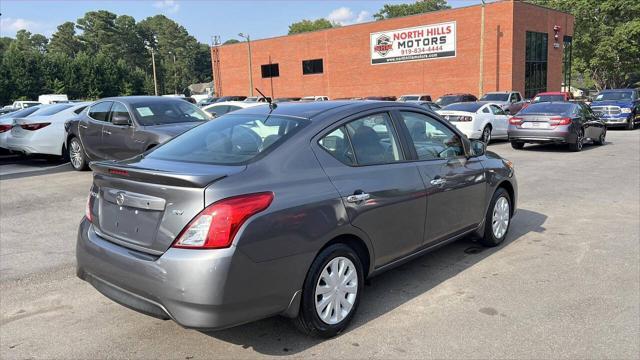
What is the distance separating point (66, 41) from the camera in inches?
4754

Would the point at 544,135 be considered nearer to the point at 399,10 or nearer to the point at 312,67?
the point at 312,67

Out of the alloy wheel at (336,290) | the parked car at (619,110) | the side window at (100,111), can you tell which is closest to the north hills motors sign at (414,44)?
the parked car at (619,110)

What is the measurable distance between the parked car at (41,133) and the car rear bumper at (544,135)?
12.1 meters

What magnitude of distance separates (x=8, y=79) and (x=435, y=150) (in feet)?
205

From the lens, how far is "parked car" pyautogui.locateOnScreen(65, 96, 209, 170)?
927cm

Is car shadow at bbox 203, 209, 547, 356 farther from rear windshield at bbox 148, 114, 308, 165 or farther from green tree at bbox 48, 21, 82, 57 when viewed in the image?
green tree at bbox 48, 21, 82, 57

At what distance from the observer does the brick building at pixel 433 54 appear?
3725cm

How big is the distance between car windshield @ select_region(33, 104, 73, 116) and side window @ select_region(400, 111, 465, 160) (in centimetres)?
1083

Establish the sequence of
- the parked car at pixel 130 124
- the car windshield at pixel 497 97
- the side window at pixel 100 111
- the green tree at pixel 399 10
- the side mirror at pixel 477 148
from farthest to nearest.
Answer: the green tree at pixel 399 10, the car windshield at pixel 497 97, the side window at pixel 100 111, the parked car at pixel 130 124, the side mirror at pixel 477 148

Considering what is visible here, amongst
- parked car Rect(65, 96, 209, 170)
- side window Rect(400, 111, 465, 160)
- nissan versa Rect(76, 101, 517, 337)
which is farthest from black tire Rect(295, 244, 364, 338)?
parked car Rect(65, 96, 209, 170)

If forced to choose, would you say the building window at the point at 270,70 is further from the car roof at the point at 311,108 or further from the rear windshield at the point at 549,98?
the car roof at the point at 311,108

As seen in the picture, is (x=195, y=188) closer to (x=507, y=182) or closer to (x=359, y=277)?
(x=359, y=277)

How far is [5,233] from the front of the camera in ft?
21.5

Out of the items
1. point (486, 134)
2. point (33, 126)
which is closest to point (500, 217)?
point (33, 126)
